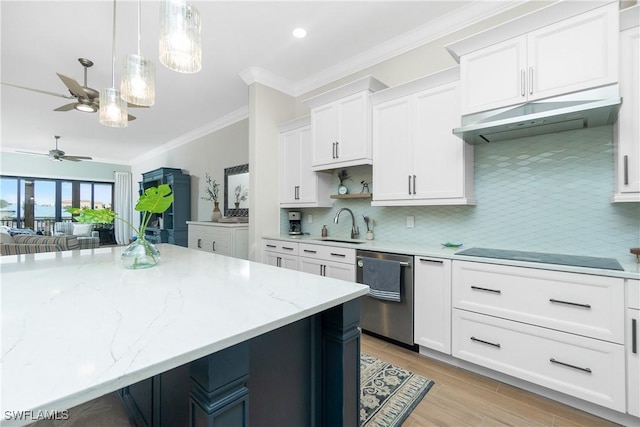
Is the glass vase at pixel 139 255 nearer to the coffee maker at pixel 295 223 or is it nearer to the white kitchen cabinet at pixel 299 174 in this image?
the white kitchen cabinet at pixel 299 174

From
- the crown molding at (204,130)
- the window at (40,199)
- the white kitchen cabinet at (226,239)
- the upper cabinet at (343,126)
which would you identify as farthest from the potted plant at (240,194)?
the window at (40,199)

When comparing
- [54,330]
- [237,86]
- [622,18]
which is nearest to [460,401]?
[54,330]

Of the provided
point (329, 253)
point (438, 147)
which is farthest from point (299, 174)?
point (438, 147)

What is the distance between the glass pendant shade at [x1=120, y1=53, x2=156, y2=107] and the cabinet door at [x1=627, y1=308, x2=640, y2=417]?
3.27 metres

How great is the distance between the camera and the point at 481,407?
68.9 inches

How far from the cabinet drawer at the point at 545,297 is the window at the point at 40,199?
8.30 meters

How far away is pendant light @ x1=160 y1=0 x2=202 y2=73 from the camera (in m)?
1.41

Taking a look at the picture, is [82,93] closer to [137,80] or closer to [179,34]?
[137,80]

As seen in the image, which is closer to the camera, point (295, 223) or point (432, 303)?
point (432, 303)

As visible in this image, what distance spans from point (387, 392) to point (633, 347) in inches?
53.6

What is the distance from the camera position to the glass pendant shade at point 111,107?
2.52m

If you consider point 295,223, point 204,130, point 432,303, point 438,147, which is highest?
point 204,130

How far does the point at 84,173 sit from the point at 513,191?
422 inches

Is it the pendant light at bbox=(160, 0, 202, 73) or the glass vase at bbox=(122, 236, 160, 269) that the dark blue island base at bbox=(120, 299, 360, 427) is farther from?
the pendant light at bbox=(160, 0, 202, 73)
